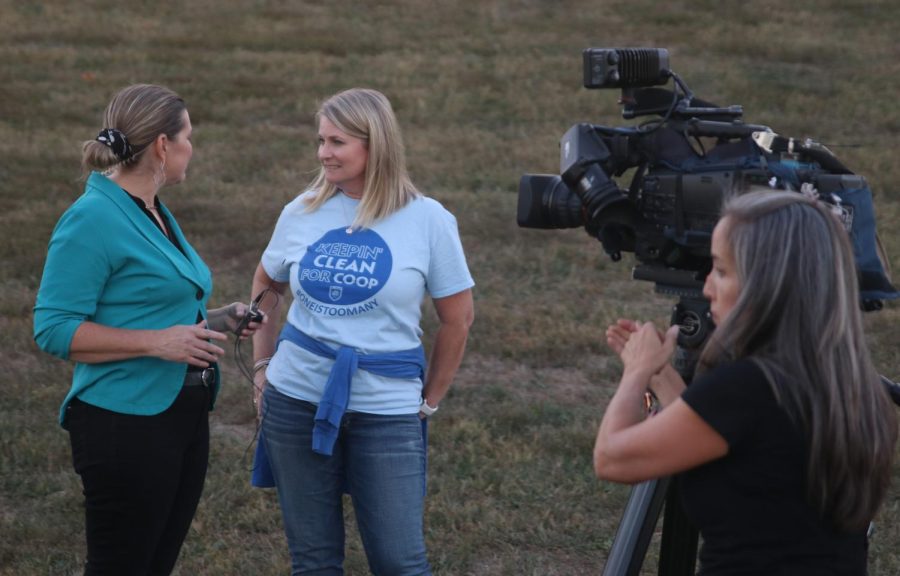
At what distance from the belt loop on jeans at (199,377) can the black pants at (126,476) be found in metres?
0.04

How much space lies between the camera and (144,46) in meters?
15.7

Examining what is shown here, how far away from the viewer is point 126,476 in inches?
127

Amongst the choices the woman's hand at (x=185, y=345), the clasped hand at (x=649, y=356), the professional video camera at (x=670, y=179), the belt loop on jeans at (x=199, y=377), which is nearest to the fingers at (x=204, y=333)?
the woman's hand at (x=185, y=345)

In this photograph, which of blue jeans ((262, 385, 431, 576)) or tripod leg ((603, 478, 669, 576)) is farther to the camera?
blue jeans ((262, 385, 431, 576))

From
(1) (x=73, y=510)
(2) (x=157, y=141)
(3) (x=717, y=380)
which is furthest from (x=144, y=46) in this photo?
(3) (x=717, y=380)

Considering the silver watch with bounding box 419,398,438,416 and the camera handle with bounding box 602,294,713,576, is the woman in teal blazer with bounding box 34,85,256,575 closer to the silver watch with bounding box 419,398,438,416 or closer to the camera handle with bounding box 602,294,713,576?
the silver watch with bounding box 419,398,438,416

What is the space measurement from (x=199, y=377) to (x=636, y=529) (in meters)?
1.25

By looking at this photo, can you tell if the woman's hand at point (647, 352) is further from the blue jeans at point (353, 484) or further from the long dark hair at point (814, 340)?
the blue jeans at point (353, 484)

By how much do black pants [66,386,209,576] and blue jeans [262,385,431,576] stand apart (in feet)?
0.95

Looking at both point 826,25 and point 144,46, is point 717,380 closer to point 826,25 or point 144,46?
point 144,46

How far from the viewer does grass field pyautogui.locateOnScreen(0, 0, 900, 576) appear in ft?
16.6

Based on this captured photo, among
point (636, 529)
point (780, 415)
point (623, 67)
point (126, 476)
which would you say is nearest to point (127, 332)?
point (126, 476)

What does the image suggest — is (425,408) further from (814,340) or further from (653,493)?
(814,340)

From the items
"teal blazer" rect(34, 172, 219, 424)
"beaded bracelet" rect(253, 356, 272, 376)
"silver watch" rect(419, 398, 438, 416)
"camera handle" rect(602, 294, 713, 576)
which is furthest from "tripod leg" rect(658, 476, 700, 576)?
"teal blazer" rect(34, 172, 219, 424)
